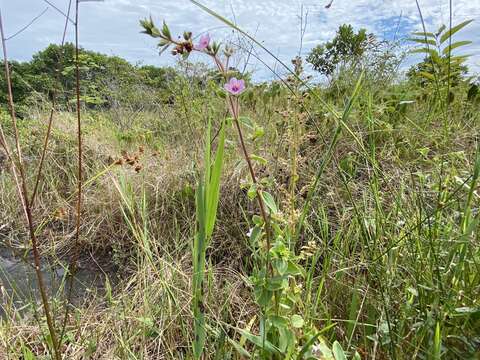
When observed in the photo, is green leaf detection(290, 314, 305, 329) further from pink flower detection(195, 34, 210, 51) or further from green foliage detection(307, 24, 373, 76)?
green foliage detection(307, 24, 373, 76)

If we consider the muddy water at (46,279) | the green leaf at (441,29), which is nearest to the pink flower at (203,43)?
the green leaf at (441,29)

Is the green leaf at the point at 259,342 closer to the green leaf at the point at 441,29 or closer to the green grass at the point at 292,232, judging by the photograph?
the green grass at the point at 292,232

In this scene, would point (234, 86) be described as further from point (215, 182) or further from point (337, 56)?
point (337, 56)

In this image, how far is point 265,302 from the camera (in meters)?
0.72

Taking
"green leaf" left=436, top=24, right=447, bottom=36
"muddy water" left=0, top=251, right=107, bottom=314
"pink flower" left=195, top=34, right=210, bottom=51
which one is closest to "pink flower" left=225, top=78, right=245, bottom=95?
"pink flower" left=195, top=34, right=210, bottom=51

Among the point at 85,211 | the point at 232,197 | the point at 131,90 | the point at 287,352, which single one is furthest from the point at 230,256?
the point at 131,90

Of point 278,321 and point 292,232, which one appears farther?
point 292,232

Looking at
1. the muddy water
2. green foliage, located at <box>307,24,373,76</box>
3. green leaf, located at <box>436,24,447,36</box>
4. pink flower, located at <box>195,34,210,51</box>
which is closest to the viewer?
pink flower, located at <box>195,34,210,51</box>

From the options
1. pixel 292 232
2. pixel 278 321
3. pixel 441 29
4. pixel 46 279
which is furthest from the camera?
pixel 46 279

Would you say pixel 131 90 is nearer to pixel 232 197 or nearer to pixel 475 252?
pixel 232 197

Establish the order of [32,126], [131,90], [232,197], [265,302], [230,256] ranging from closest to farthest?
[265,302] → [230,256] → [232,197] → [32,126] → [131,90]

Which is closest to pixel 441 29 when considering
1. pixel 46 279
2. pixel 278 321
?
pixel 278 321

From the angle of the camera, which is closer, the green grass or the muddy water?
the green grass

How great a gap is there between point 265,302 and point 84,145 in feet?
9.63
